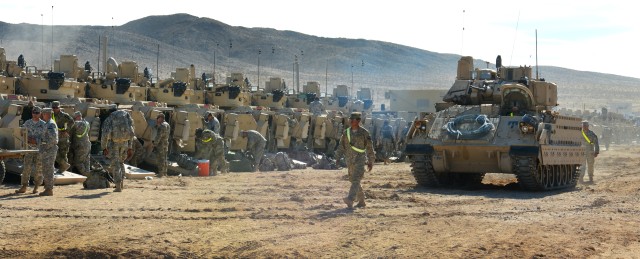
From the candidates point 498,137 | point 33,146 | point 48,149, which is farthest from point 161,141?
point 498,137

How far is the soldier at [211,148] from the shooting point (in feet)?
78.8

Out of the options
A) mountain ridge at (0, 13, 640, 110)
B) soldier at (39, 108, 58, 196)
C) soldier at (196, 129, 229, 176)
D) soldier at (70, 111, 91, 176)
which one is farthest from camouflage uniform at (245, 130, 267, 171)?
mountain ridge at (0, 13, 640, 110)

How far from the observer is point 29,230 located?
1216 cm

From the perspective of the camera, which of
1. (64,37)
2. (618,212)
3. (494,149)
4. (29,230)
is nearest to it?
(29,230)

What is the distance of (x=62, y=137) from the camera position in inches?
760

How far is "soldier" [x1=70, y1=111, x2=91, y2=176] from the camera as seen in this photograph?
19.7 metres

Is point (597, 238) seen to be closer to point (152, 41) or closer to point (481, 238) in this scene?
point (481, 238)

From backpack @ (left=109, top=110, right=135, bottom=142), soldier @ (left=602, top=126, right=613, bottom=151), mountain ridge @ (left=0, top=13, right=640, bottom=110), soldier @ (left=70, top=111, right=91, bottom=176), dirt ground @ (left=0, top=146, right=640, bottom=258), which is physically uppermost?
mountain ridge @ (left=0, top=13, right=640, bottom=110)

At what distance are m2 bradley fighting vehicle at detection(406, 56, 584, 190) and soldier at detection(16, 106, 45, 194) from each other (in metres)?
7.49

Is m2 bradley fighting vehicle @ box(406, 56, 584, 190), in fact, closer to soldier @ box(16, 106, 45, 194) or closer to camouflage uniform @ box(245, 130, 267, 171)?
camouflage uniform @ box(245, 130, 267, 171)

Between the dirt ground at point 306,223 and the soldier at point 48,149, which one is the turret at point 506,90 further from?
the soldier at point 48,149

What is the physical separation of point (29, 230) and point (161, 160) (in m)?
10.3

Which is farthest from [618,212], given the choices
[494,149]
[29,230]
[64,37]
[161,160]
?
[64,37]

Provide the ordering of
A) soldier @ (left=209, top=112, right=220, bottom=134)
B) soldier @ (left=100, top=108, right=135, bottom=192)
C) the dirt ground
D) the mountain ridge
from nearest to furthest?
the dirt ground, soldier @ (left=100, top=108, right=135, bottom=192), soldier @ (left=209, top=112, right=220, bottom=134), the mountain ridge
